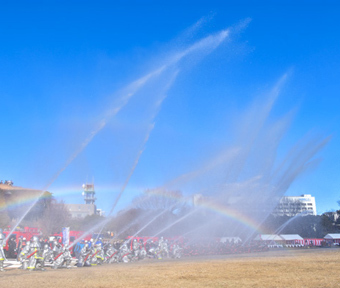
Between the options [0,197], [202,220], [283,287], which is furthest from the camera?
[202,220]

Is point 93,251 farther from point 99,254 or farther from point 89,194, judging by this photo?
point 89,194

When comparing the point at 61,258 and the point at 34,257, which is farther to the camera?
the point at 61,258

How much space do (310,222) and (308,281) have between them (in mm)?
76304

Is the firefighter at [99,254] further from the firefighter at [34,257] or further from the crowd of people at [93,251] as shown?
the firefighter at [34,257]

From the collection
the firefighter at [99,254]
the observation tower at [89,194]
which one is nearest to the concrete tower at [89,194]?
the observation tower at [89,194]

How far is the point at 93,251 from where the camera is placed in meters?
23.7

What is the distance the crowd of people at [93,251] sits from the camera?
1962 centimetres

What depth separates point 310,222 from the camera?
267 feet

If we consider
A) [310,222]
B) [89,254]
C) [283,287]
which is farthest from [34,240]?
[310,222]

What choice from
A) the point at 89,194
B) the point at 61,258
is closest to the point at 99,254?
the point at 61,258

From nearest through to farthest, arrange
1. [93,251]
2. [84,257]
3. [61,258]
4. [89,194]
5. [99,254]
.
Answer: [61,258]
[84,257]
[93,251]
[99,254]
[89,194]

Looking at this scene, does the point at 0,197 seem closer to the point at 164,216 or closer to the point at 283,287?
the point at 164,216

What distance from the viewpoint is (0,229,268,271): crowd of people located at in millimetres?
19625

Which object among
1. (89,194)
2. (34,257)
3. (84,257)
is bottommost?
(84,257)
